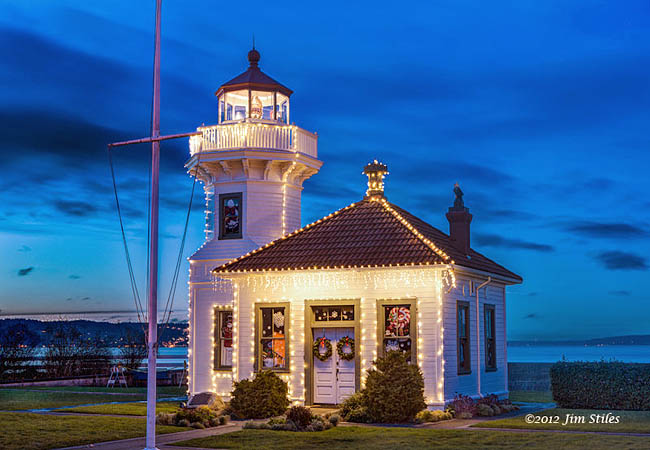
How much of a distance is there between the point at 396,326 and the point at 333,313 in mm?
1753

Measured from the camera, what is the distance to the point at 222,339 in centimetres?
2578

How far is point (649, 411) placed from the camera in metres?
21.0

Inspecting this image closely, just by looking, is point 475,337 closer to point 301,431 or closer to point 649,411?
point 649,411

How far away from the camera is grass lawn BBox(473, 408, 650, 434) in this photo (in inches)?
663

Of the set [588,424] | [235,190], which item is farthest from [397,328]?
[235,190]

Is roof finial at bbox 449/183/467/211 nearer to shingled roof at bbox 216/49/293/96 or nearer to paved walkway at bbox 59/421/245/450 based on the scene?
shingled roof at bbox 216/49/293/96

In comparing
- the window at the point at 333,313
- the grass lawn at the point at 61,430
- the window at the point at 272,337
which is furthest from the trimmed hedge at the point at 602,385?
the grass lawn at the point at 61,430

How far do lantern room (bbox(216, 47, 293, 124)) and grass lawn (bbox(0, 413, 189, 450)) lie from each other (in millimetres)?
11352

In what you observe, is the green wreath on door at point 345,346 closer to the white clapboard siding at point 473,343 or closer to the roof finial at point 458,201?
the white clapboard siding at point 473,343

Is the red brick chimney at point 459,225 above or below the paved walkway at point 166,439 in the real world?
above

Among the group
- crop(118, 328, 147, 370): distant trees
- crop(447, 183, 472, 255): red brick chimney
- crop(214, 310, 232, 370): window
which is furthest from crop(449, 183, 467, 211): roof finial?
crop(118, 328, 147, 370): distant trees

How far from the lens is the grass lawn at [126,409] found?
21.2 m

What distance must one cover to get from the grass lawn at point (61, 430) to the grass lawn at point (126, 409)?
1588 millimetres

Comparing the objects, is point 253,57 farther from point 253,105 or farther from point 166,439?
point 166,439
